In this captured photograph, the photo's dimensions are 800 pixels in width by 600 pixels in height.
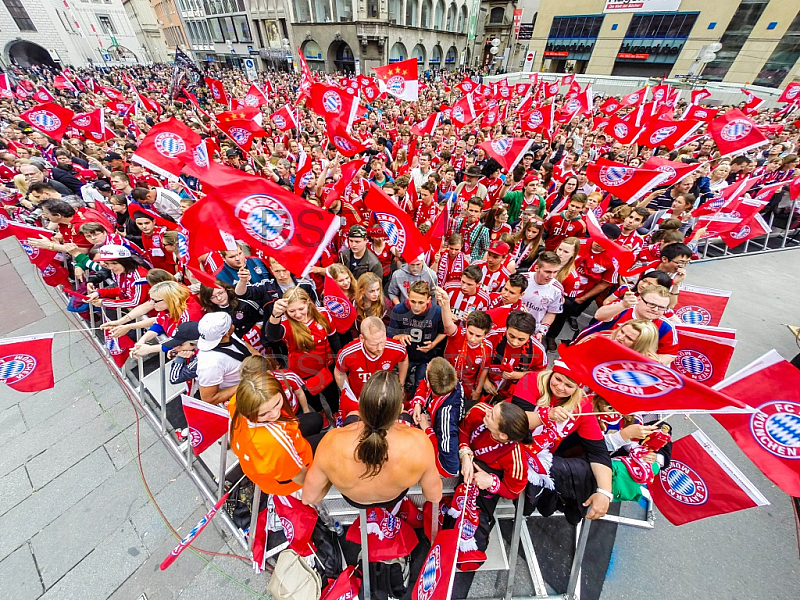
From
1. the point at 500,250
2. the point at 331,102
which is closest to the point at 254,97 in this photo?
the point at 331,102

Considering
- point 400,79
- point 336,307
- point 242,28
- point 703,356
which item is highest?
point 242,28

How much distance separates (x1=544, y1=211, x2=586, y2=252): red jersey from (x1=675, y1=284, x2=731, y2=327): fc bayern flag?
197 cm

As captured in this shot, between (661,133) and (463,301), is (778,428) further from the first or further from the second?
(661,133)

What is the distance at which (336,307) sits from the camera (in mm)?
3762

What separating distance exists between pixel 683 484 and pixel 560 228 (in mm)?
4292

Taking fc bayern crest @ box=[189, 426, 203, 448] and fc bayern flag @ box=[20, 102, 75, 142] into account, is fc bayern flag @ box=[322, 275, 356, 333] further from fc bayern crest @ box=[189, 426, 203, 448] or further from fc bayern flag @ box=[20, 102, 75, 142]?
fc bayern flag @ box=[20, 102, 75, 142]

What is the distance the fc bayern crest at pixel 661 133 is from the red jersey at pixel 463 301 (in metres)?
8.16

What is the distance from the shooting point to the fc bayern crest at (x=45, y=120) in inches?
324

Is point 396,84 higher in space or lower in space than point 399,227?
higher

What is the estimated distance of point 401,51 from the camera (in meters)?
43.7

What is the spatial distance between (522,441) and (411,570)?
1.65 metres

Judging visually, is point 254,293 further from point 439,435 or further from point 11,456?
point 11,456

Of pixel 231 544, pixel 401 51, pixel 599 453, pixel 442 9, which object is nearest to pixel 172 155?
pixel 231 544

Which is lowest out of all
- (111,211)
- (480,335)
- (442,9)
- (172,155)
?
(111,211)
